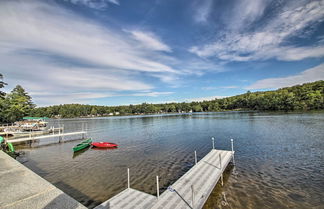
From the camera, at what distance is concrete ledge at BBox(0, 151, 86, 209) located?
384 centimetres

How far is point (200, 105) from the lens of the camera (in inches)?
6914

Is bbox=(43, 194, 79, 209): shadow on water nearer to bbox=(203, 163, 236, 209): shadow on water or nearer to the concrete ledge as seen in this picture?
the concrete ledge

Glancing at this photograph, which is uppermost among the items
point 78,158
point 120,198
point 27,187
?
point 27,187

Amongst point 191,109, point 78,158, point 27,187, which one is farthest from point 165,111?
point 27,187

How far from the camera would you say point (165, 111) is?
648 ft

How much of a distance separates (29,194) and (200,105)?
17846 cm

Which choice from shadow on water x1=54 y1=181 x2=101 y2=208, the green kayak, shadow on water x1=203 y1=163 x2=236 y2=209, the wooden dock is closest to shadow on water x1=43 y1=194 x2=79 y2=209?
the wooden dock

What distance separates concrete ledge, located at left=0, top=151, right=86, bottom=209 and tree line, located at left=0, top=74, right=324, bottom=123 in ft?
143

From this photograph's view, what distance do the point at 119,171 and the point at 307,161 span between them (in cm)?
1780

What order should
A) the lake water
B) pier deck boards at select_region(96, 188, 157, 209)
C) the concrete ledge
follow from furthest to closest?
the lake water → pier deck boards at select_region(96, 188, 157, 209) → the concrete ledge

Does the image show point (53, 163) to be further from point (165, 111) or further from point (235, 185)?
point (165, 111)

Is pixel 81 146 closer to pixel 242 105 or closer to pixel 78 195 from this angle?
pixel 78 195

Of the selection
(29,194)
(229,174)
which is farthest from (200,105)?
(29,194)

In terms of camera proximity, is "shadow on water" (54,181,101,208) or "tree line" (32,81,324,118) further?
"tree line" (32,81,324,118)
